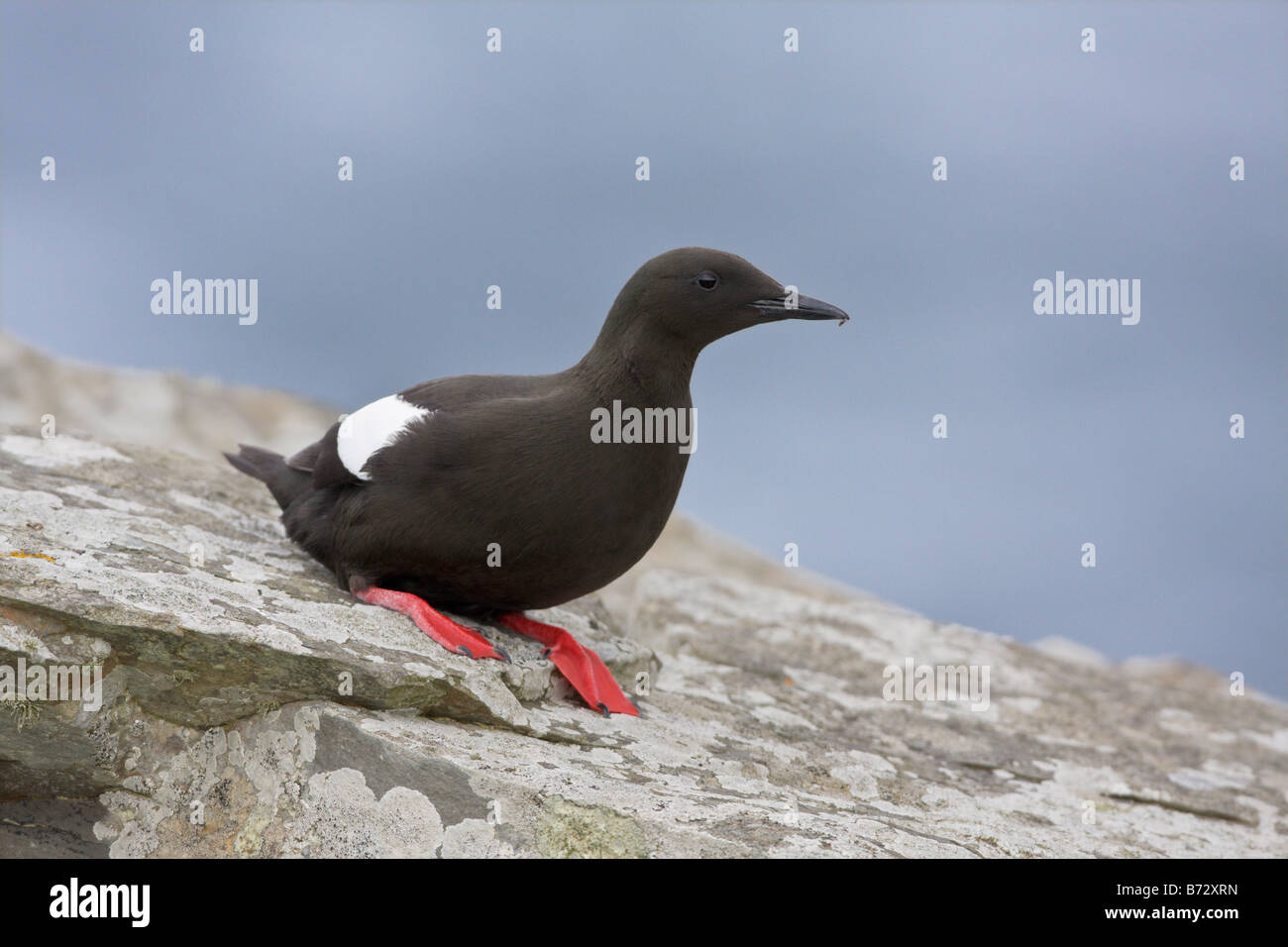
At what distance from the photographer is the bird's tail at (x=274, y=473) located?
20.9ft

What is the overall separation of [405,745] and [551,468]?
142 centimetres

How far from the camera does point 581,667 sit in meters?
5.80

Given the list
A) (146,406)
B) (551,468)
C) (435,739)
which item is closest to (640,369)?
(551,468)

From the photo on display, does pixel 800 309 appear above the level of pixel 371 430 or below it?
above

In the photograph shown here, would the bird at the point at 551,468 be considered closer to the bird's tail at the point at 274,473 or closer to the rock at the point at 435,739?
the rock at the point at 435,739

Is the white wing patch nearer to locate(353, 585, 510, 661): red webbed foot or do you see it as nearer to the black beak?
locate(353, 585, 510, 661): red webbed foot

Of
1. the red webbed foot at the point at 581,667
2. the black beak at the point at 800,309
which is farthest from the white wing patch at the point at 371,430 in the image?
the black beak at the point at 800,309

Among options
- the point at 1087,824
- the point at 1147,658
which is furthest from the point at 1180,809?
the point at 1147,658

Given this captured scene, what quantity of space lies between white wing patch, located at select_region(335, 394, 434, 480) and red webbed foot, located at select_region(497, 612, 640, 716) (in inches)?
44.5

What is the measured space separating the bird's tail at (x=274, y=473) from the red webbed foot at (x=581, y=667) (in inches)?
54.7

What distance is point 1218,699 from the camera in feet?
30.5

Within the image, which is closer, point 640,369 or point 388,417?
point 640,369

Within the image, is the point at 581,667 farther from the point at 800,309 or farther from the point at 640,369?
the point at 800,309

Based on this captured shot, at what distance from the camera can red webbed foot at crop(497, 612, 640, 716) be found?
5.71 metres
